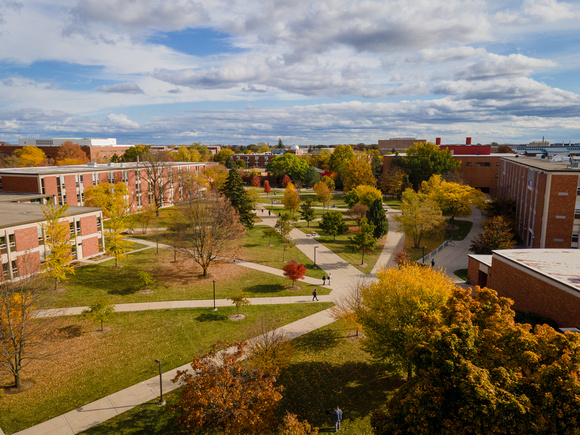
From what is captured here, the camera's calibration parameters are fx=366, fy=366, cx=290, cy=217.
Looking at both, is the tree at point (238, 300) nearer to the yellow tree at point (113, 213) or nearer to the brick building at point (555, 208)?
the yellow tree at point (113, 213)

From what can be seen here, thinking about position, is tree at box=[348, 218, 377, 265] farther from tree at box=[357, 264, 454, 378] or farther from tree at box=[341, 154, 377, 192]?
tree at box=[341, 154, 377, 192]

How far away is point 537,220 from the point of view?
43.8 meters

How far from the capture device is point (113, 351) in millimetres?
23922

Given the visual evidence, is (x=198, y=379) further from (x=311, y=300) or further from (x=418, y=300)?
(x=311, y=300)

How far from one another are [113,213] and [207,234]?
39.4 ft

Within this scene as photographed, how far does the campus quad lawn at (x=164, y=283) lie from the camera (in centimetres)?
3222

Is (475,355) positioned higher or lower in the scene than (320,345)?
higher

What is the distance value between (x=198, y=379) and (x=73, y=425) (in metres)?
7.32

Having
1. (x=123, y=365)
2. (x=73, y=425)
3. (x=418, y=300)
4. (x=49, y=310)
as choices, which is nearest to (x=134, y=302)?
(x=49, y=310)

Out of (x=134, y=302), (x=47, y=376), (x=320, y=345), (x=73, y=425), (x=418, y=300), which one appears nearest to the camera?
(x=73, y=425)

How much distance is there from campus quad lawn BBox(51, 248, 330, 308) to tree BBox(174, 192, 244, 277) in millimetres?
2080

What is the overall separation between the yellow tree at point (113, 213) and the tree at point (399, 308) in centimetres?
2873

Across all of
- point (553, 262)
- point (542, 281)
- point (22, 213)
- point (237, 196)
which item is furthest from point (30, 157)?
point (553, 262)

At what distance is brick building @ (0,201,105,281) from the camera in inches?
1297
